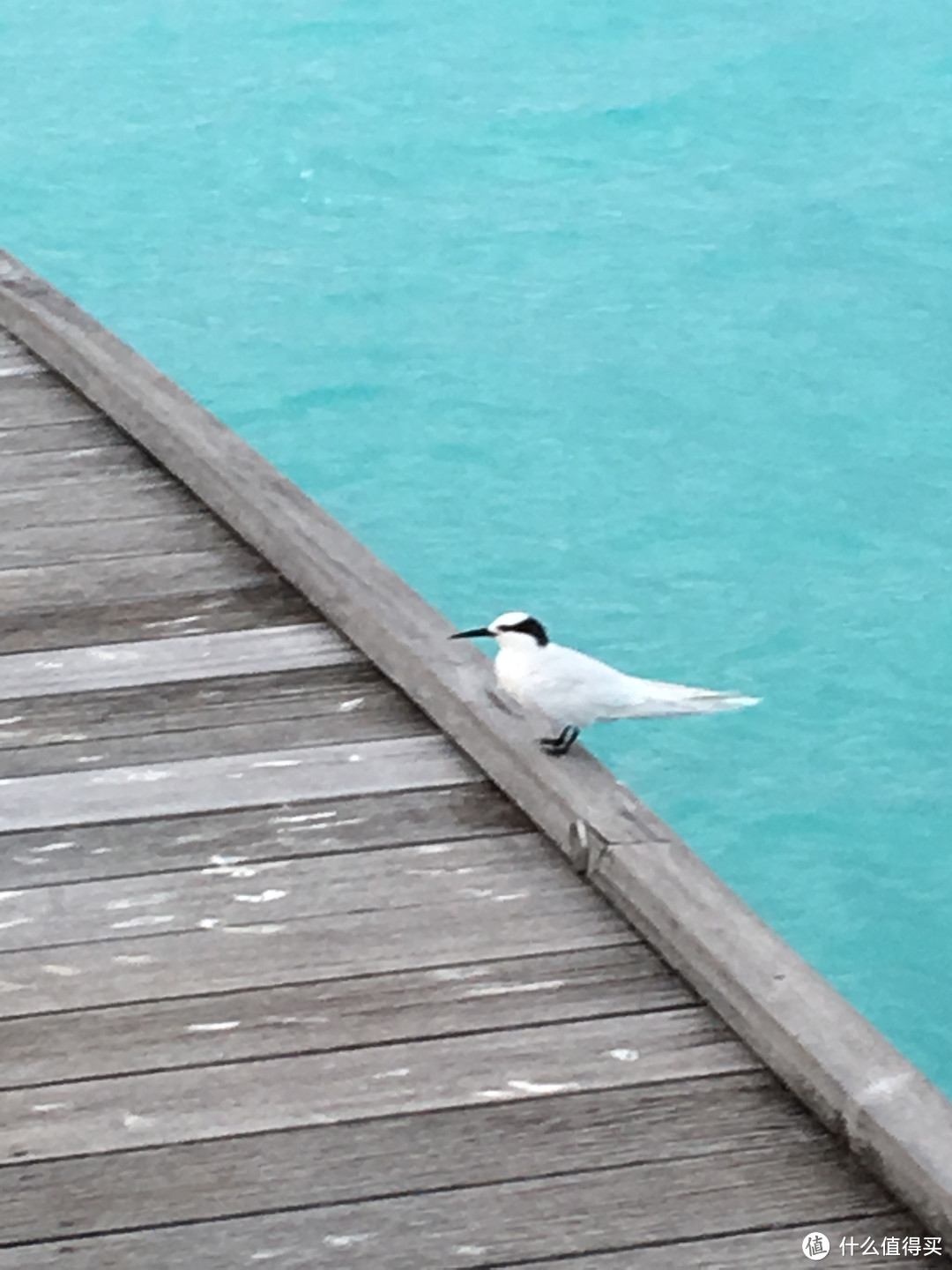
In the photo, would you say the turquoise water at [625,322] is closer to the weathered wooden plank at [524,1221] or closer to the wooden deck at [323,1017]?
the wooden deck at [323,1017]

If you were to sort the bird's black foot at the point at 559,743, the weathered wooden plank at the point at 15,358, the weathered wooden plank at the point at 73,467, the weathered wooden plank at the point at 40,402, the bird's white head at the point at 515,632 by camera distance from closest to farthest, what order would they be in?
the bird's black foot at the point at 559,743
the bird's white head at the point at 515,632
the weathered wooden plank at the point at 73,467
the weathered wooden plank at the point at 40,402
the weathered wooden plank at the point at 15,358

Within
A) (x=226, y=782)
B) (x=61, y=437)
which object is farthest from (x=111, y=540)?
(x=226, y=782)

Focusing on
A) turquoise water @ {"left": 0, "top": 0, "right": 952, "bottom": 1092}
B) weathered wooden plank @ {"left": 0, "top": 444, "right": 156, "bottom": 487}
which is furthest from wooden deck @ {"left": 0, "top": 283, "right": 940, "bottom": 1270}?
turquoise water @ {"left": 0, "top": 0, "right": 952, "bottom": 1092}

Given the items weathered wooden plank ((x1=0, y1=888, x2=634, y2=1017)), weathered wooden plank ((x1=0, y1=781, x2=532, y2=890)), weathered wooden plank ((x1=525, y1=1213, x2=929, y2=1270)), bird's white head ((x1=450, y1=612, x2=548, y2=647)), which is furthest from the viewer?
bird's white head ((x1=450, y1=612, x2=548, y2=647))

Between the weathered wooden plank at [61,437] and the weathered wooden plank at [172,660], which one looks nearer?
the weathered wooden plank at [172,660]

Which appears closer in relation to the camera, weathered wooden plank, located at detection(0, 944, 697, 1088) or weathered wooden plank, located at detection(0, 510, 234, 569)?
weathered wooden plank, located at detection(0, 944, 697, 1088)

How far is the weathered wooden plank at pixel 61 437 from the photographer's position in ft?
9.91

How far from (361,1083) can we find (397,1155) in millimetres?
98

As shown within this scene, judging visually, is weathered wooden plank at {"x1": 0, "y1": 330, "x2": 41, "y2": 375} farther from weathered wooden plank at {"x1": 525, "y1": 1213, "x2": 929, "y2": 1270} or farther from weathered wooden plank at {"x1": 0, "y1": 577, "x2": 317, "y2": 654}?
weathered wooden plank at {"x1": 525, "y1": 1213, "x2": 929, "y2": 1270}

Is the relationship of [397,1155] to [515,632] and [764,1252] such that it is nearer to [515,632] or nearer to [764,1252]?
[764,1252]

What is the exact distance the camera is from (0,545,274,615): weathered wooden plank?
102 inches

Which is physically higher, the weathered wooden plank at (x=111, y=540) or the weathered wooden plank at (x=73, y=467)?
the weathered wooden plank at (x=73, y=467)

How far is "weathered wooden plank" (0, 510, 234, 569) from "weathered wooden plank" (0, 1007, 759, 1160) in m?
1.12

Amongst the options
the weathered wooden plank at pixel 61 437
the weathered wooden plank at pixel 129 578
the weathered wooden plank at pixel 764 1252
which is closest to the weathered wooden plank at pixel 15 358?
the weathered wooden plank at pixel 61 437
